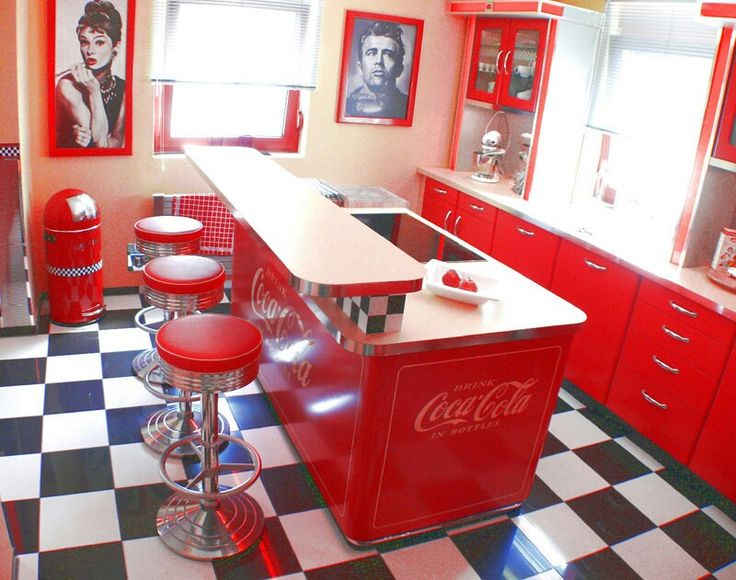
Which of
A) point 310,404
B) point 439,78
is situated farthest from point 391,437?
point 439,78

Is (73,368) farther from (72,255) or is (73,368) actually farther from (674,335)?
(674,335)

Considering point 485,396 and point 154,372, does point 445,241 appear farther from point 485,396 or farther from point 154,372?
point 154,372

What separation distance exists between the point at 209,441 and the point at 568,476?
1.74 m

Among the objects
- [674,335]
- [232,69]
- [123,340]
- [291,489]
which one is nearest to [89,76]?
[232,69]

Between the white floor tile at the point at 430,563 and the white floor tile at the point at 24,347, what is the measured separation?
2.42m

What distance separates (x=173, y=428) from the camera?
326 centimetres

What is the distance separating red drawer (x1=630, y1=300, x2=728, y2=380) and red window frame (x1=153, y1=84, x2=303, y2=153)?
2816 mm

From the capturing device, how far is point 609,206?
4574 mm

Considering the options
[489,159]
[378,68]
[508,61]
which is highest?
[508,61]

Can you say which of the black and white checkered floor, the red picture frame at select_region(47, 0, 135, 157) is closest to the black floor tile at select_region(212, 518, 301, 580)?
the black and white checkered floor

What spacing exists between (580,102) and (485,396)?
284cm

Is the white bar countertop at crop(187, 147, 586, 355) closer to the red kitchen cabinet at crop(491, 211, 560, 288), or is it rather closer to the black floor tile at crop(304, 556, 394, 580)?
the black floor tile at crop(304, 556, 394, 580)

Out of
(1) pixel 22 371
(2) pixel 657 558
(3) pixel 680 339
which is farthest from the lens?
(1) pixel 22 371

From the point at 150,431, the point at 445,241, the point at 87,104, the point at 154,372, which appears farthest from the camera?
the point at 87,104
